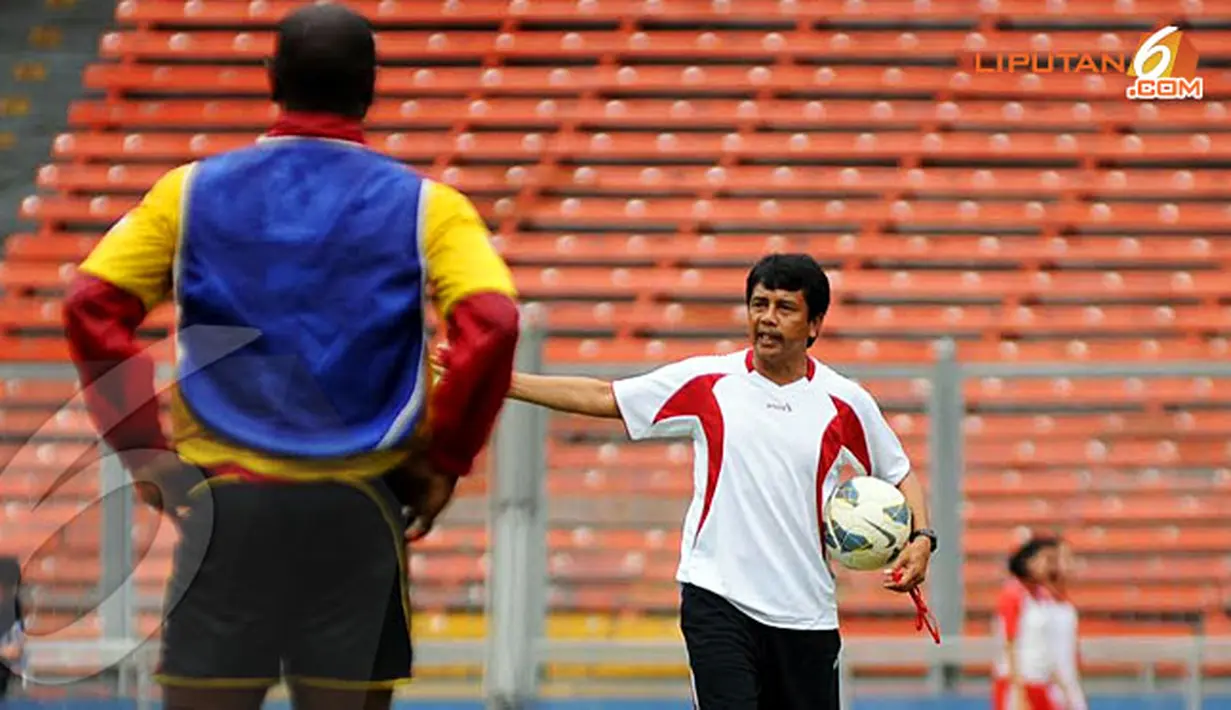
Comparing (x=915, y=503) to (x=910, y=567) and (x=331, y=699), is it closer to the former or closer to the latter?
(x=910, y=567)

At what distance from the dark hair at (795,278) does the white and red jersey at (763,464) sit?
0.68ft

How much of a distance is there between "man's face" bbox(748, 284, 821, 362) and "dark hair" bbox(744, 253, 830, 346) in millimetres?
16

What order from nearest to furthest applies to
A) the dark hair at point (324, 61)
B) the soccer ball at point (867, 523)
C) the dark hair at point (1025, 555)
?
the dark hair at point (324, 61), the soccer ball at point (867, 523), the dark hair at point (1025, 555)

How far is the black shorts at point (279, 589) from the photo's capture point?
11.9ft

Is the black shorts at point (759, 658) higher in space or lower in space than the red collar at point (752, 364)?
lower

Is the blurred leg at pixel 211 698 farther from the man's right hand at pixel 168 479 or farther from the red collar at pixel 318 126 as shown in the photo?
the red collar at pixel 318 126

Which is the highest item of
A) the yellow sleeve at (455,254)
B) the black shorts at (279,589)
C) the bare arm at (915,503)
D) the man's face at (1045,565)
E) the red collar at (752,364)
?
the red collar at (752,364)

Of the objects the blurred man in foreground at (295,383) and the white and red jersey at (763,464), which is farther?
the white and red jersey at (763,464)

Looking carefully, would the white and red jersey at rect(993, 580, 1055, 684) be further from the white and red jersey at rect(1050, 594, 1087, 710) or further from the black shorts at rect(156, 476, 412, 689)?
the black shorts at rect(156, 476, 412, 689)

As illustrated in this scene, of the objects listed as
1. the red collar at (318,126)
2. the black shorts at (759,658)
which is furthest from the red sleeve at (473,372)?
the black shorts at (759,658)

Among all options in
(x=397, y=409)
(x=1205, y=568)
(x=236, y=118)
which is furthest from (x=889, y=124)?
(x=397, y=409)

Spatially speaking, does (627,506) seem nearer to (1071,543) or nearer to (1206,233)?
(1071,543)

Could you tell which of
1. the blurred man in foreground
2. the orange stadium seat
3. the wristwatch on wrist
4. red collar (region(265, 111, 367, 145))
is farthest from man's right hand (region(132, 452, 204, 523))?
the orange stadium seat

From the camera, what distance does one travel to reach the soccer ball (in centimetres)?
665
